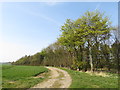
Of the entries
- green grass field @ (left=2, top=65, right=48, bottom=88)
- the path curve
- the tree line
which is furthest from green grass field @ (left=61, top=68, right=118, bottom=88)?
the tree line

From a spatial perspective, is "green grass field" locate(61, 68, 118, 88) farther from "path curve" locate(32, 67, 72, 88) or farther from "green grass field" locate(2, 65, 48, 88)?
"green grass field" locate(2, 65, 48, 88)

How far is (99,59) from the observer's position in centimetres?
→ 2350

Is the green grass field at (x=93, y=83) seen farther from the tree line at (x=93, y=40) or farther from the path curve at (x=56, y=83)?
the tree line at (x=93, y=40)

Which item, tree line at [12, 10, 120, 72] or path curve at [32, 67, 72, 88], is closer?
path curve at [32, 67, 72, 88]

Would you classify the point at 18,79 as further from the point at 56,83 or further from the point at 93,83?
the point at 93,83

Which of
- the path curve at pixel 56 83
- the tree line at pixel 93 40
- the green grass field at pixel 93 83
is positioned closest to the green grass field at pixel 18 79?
the path curve at pixel 56 83

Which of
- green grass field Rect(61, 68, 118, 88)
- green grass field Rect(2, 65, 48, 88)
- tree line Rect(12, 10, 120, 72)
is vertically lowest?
green grass field Rect(2, 65, 48, 88)

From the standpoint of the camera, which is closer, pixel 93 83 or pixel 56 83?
pixel 93 83

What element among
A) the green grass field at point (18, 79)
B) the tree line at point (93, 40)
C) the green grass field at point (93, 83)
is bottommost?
the green grass field at point (18, 79)

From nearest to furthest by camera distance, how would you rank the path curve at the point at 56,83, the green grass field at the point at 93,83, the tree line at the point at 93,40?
the green grass field at the point at 93,83 → the path curve at the point at 56,83 → the tree line at the point at 93,40

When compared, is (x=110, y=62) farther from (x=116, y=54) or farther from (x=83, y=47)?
(x=83, y=47)

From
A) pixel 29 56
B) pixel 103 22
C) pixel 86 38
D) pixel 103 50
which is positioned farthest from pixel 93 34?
pixel 29 56

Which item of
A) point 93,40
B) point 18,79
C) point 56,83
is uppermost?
point 93,40

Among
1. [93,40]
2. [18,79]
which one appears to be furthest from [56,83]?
[93,40]
